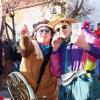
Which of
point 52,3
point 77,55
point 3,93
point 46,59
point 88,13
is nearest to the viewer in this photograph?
point 77,55

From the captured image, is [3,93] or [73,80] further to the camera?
[3,93]

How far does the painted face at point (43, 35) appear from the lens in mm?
4867

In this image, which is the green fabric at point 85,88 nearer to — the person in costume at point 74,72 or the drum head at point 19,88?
the person in costume at point 74,72

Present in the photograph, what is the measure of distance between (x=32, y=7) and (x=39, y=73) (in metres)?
7.89

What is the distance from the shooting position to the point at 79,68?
443 cm

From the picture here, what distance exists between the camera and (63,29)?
15.8ft

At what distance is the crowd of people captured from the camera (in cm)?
434

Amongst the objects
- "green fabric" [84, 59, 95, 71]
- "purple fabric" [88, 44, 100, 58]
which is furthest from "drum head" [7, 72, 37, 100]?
"purple fabric" [88, 44, 100, 58]

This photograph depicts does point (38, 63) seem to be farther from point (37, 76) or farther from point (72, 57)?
point (72, 57)

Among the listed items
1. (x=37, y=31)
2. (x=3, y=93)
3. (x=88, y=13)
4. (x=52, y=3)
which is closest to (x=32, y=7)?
(x=52, y=3)

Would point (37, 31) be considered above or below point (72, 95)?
above

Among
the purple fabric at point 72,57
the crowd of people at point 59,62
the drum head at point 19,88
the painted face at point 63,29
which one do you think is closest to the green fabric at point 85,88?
the crowd of people at point 59,62

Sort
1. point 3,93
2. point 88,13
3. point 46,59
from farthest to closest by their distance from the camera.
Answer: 1. point 88,13
2. point 3,93
3. point 46,59

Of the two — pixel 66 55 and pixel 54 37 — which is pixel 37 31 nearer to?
pixel 54 37
